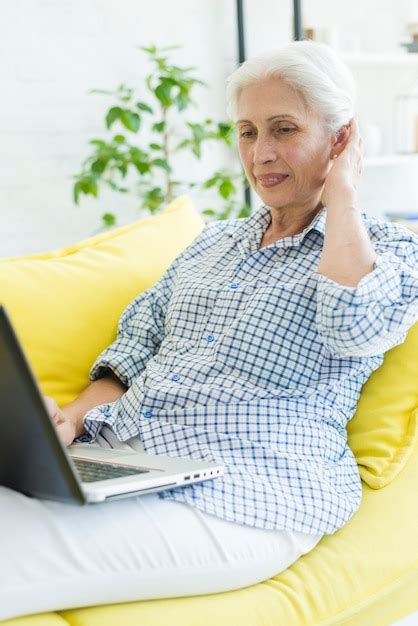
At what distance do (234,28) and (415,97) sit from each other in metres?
0.95

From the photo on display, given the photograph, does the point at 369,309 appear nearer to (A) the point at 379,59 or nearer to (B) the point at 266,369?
(B) the point at 266,369

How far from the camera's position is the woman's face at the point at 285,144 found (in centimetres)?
155

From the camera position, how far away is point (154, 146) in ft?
9.62

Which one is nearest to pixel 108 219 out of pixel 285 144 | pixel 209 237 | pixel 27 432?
pixel 209 237

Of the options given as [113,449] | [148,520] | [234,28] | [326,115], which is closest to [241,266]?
[326,115]

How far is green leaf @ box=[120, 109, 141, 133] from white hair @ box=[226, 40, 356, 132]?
1.24 metres

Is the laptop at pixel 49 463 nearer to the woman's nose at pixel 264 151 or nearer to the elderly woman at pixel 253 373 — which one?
the elderly woman at pixel 253 373

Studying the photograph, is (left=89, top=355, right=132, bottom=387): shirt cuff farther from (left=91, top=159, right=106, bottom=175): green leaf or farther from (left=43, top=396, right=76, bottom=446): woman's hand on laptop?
(left=91, top=159, right=106, bottom=175): green leaf

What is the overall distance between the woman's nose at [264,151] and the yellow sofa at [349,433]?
353 mm

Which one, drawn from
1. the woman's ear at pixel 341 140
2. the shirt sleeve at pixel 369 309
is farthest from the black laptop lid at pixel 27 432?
the woman's ear at pixel 341 140

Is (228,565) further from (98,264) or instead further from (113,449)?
(98,264)

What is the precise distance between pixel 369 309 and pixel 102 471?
450mm

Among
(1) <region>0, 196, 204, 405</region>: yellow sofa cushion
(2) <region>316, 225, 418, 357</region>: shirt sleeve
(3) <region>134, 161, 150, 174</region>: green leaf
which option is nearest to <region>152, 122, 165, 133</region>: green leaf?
(3) <region>134, 161, 150, 174</region>: green leaf

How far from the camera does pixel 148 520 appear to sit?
1.20 m
